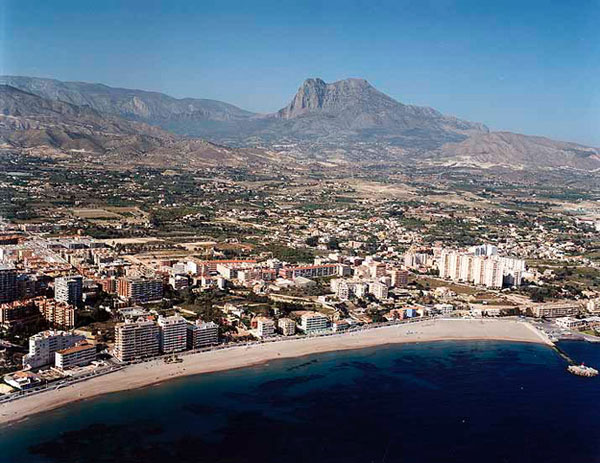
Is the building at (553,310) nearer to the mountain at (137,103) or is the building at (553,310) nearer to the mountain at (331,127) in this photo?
the mountain at (331,127)

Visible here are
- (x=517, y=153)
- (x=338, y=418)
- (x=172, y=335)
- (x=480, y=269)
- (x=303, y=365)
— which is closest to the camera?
(x=338, y=418)

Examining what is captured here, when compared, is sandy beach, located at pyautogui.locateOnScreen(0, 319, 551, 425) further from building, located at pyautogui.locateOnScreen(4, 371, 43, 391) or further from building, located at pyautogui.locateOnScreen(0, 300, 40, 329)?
building, located at pyautogui.locateOnScreen(0, 300, 40, 329)

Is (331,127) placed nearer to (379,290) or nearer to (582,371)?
(379,290)

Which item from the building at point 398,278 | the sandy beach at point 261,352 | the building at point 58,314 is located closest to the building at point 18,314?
the building at point 58,314

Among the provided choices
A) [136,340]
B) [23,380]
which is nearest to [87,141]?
[136,340]

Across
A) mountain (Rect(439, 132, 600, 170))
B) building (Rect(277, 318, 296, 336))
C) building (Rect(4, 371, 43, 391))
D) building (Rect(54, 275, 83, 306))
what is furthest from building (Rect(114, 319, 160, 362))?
mountain (Rect(439, 132, 600, 170))

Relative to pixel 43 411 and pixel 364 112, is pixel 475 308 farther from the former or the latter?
pixel 364 112
